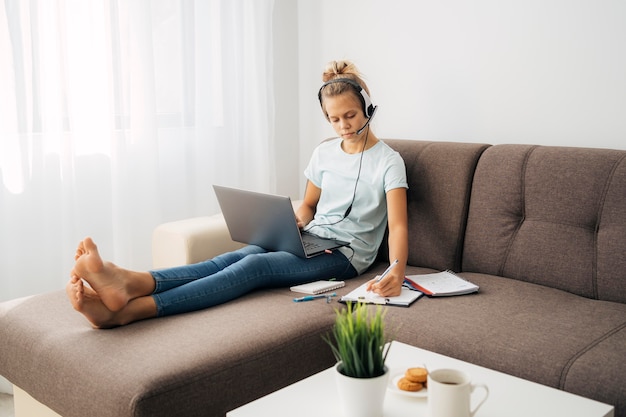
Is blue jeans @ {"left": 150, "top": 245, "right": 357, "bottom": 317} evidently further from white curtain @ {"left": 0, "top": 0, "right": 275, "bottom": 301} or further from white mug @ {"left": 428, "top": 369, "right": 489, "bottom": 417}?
white mug @ {"left": 428, "top": 369, "right": 489, "bottom": 417}

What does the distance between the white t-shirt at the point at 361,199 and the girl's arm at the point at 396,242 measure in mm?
49

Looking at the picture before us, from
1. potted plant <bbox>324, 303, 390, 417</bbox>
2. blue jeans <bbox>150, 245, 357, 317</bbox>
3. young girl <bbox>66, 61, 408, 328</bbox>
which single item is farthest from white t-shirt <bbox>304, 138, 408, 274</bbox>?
potted plant <bbox>324, 303, 390, 417</bbox>

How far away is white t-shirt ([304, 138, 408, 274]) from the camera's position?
8.14 ft

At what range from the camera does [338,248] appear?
8.03 feet

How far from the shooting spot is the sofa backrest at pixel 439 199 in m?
2.48

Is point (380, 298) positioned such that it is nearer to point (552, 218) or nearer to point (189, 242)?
point (552, 218)

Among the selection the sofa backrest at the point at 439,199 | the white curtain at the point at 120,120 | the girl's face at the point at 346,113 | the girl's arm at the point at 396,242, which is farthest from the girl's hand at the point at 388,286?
the white curtain at the point at 120,120

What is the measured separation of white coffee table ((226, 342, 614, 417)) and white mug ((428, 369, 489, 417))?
94mm

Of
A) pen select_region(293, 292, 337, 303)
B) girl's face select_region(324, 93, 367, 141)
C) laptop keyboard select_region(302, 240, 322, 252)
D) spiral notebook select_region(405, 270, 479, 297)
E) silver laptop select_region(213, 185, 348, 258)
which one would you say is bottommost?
pen select_region(293, 292, 337, 303)

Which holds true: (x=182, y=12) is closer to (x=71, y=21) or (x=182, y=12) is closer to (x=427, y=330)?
(x=71, y=21)

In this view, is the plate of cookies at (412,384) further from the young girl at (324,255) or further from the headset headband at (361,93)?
the headset headband at (361,93)

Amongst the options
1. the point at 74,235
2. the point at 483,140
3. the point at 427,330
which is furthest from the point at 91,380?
the point at 483,140

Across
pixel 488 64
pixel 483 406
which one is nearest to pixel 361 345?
Answer: pixel 483 406

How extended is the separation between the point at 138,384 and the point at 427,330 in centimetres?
80
